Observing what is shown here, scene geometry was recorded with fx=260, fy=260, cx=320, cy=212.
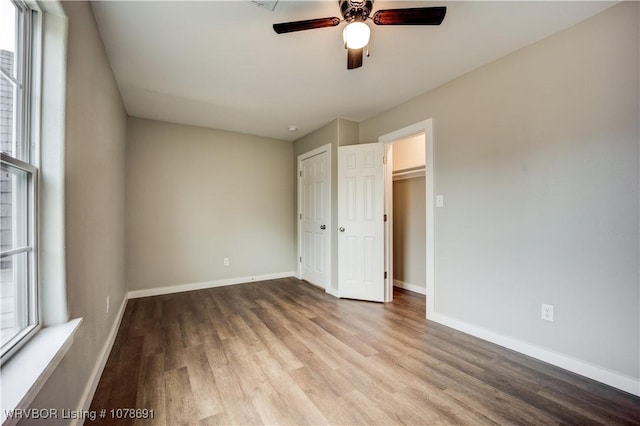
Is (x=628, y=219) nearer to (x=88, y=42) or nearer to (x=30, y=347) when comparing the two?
(x=30, y=347)

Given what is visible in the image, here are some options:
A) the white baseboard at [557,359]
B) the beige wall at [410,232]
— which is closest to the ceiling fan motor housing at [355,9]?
the beige wall at [410,232]

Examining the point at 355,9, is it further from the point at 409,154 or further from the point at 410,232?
the point at 410,232

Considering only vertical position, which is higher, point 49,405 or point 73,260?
point 73,260

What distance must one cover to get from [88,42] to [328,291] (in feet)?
11.0

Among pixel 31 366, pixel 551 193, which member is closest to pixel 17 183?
pixel 31 366

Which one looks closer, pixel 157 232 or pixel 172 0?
pixel 172 0

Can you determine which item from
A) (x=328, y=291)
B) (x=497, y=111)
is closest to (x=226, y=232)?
(x=328, y=291)

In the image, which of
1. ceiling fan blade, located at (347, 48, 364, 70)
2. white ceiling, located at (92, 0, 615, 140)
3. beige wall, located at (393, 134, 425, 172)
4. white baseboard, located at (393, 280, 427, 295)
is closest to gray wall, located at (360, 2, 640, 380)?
white ceiling, located at (92, 0, 615, 140)

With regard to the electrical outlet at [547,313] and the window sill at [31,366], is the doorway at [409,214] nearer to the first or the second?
the electrical outlet at [547,313]

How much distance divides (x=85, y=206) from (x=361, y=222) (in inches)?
105

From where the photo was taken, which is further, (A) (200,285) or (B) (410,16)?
(A) (200,285)

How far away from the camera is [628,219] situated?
161cm

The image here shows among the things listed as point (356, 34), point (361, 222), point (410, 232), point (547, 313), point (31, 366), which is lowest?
point (547, 313)

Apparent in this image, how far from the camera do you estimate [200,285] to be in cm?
384
